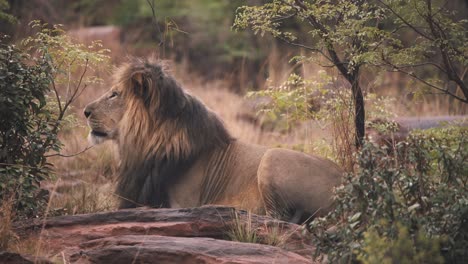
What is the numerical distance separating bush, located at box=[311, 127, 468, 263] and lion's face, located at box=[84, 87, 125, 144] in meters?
3.26

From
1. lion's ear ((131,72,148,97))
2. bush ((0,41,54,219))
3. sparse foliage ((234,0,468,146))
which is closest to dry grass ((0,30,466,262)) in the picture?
bush ((0,41,54,219))

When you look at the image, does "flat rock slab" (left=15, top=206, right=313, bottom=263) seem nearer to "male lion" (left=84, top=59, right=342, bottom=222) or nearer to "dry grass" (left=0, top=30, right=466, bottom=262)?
"dry grass" (left=0, top=30, right=466, bottom=262)

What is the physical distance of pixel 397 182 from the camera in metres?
5.52

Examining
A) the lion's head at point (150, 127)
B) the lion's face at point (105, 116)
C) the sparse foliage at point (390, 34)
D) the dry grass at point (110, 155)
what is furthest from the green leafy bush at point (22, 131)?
the sparse foliage at point (390, 34)

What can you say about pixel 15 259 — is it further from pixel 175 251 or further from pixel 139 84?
pixel 139 84

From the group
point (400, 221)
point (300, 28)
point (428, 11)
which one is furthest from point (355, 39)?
point (300, 28)

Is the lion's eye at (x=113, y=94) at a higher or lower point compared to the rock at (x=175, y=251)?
higher

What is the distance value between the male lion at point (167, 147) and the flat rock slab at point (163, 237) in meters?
1.22

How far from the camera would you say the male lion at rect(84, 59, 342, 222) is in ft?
26.4

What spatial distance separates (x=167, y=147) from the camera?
810cm

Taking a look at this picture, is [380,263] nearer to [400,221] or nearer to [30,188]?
[400,221]

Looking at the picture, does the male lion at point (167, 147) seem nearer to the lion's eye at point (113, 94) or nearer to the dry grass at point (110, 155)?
the lion's eye at point (113, 94)

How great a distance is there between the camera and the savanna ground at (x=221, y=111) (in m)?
8.60

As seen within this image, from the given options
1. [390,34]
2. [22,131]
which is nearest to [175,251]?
[22,131]
